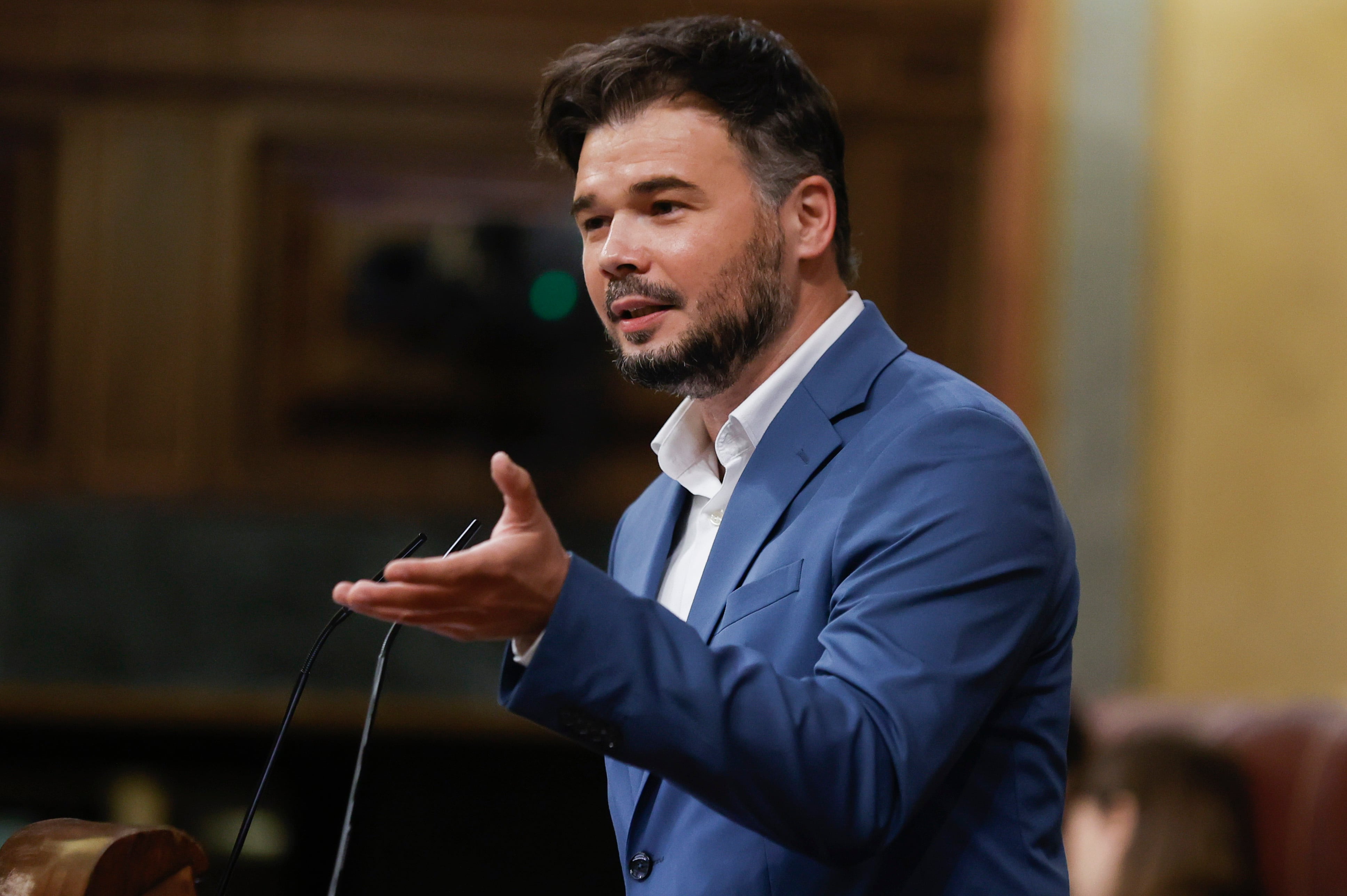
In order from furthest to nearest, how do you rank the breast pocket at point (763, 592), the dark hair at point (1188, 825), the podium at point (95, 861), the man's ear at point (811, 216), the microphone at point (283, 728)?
the dark hair at point (1188, 825)
the man's ear at point (811, 216)
the breast pocket at point (763, 592)
the microphone at point (283, 728)
the podium at point (95, 861)

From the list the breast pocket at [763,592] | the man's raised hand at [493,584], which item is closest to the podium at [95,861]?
the man's raised hand at [493,584]

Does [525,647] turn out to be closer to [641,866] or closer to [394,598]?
[394,598]

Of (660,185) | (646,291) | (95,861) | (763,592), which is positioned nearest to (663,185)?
(660,185)

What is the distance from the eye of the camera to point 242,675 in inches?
147

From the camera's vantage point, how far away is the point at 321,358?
389 centimetres

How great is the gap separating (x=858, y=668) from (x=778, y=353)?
0.51 metres

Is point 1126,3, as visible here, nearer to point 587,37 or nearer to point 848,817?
point 587,37

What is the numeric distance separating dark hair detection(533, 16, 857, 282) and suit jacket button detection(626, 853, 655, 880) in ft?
2.19

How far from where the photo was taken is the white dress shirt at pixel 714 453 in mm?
1383

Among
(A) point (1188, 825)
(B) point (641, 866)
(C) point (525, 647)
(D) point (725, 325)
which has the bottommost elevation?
(A) point (1188, 825)

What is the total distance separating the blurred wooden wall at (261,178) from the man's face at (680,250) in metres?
2.53

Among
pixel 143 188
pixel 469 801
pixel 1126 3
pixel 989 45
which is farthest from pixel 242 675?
pixel 1126 3

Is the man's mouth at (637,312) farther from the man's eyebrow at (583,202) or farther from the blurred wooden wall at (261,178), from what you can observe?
the blurred wooden wall at (261,178)

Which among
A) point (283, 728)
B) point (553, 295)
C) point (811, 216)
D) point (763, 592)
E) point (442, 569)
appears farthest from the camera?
point (553, 295)
